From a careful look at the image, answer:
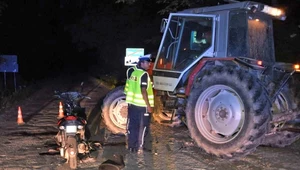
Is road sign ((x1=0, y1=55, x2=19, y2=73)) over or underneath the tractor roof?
underneath

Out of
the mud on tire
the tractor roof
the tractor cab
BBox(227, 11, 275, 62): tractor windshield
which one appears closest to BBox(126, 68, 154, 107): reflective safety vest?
the tractor cab

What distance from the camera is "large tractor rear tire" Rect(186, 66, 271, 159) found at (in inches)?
259

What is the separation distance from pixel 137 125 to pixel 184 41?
6.34 feet

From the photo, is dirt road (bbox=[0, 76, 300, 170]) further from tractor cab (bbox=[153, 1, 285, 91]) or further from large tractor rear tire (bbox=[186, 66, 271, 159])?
tractor cab (bbox=[153, 1, 285, 91])

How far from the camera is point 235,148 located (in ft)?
22.1

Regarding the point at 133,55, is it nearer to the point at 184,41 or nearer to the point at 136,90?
the point at 184,41

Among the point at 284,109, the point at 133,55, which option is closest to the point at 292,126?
the point at 284,109

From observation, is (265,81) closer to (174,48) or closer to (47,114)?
(174,48)

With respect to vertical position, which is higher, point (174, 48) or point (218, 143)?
point (174, 48)

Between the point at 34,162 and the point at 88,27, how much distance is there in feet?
98.2

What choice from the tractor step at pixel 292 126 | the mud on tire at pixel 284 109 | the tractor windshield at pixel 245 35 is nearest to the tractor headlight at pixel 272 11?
the tractor windshield at pixel 245 35

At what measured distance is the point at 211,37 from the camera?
304 inches

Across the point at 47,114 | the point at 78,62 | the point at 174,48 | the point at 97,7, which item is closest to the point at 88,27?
the point at 97,7

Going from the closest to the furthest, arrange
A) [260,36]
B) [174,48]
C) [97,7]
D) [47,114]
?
[260,36]
[174,48]
[47,114]
[97,7]
